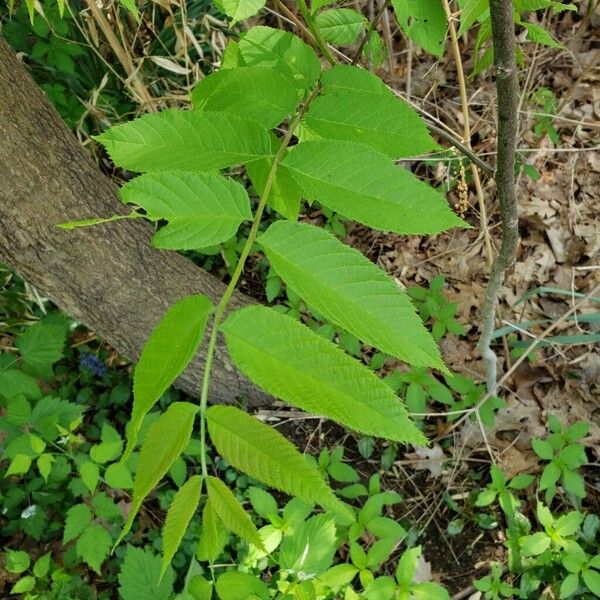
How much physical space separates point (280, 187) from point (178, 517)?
1.72ft

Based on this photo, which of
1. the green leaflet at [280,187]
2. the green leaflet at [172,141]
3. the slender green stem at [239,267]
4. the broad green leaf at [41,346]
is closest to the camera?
the slender green stem at [239,267]

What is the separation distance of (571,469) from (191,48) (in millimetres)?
2419

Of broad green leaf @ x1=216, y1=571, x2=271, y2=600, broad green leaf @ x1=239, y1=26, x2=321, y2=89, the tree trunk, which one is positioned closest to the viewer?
broad green leaf @ x1=239, y1=26, x2=321, y2=89

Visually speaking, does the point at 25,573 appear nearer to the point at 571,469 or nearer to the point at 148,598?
the point at 148,598

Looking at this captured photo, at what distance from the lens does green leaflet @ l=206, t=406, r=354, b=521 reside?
0.65 metres

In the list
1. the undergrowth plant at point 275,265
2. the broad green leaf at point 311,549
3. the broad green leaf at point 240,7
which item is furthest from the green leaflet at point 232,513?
the broad green leaf at point 311,549

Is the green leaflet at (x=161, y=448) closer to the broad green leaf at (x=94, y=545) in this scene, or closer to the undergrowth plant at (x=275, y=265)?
the undergrowth plant at (x=275, y=265)

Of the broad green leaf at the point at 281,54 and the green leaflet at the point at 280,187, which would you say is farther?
the broad green leaf at the point at 281,54

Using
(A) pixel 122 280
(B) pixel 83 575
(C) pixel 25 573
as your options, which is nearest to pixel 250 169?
(A) pixel 122 280

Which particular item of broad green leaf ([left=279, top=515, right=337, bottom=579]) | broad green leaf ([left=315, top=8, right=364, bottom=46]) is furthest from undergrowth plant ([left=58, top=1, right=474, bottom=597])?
broad green leaf ([left=279, top=515, right=337, bottom=579])

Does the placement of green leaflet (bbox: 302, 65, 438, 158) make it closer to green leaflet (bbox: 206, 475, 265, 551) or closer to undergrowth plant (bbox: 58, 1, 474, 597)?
undergrowth plant (bbox: 58, 1, 474, 597)

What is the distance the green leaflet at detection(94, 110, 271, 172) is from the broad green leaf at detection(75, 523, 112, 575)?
1.55 meters

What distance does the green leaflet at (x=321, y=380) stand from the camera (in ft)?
2.13

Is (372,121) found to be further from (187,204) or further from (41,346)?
(41,346)
